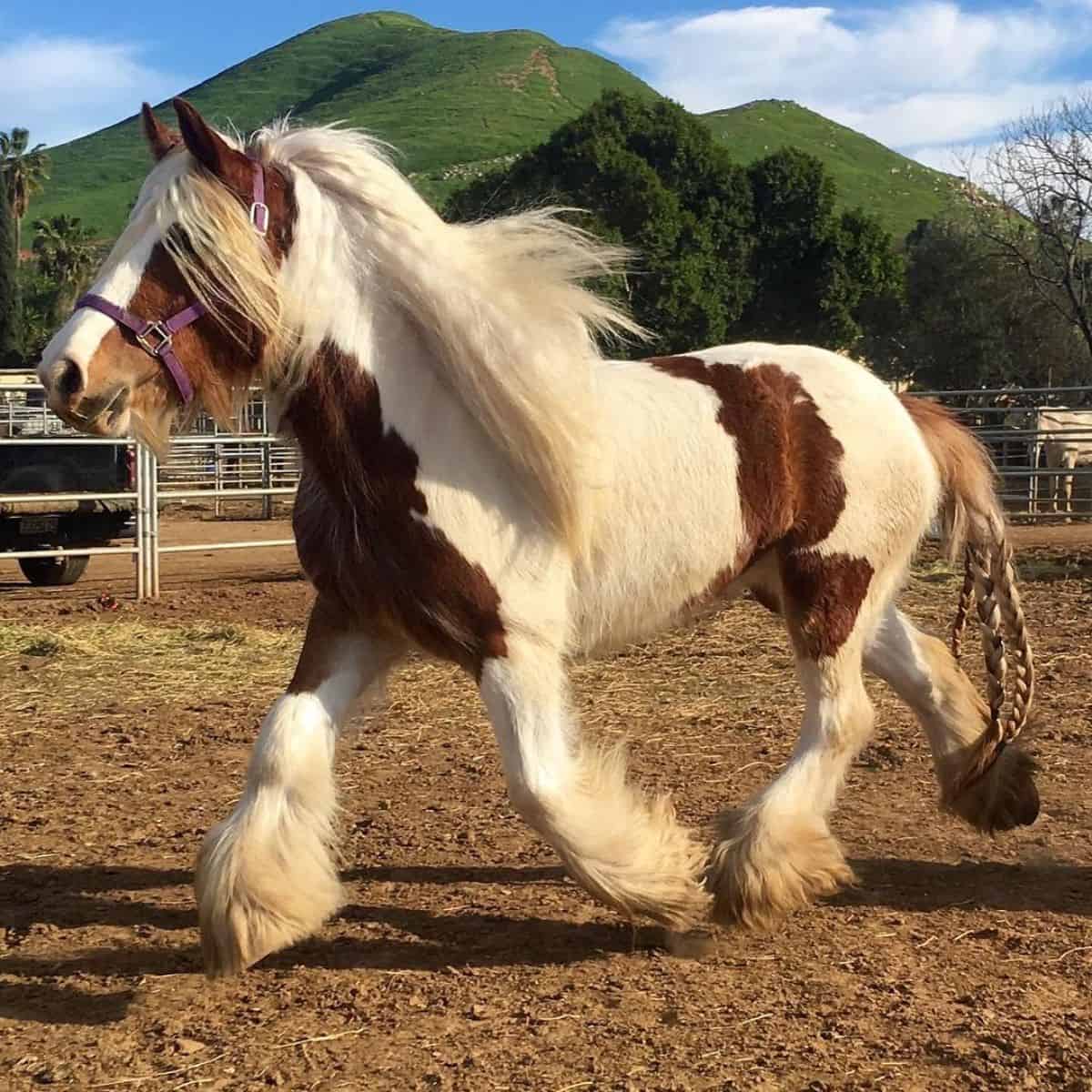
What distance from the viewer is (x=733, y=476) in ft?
11.4

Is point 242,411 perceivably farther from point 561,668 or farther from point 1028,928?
point 1028,928

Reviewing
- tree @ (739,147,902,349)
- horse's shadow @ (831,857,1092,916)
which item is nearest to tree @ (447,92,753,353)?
tree @ (739,147,902,349)

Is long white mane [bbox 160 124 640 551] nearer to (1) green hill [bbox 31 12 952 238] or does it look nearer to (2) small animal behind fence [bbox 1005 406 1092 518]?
(2) small animal behind fence [bbox 1005 406 1092 518]

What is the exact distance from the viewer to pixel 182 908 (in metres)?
3.69

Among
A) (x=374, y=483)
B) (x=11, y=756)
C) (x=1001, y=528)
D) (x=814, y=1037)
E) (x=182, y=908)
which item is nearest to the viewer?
(x=814, y=1037)

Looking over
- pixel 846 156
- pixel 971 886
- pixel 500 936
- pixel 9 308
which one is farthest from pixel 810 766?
pixel 846 156

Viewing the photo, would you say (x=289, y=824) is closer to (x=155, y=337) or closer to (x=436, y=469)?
(x=436, y=469)

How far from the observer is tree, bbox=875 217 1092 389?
118 feet

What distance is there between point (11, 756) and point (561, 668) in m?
3.34

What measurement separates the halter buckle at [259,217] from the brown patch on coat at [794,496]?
4.01ft

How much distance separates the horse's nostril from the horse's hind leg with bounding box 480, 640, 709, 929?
112 centimetres

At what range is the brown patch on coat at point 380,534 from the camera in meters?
3.00

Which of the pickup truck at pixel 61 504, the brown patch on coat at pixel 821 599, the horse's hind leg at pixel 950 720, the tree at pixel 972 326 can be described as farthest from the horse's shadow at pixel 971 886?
the tree at pixel 972 326

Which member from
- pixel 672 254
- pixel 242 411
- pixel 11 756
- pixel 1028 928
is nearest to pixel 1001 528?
pixel 1028 928
